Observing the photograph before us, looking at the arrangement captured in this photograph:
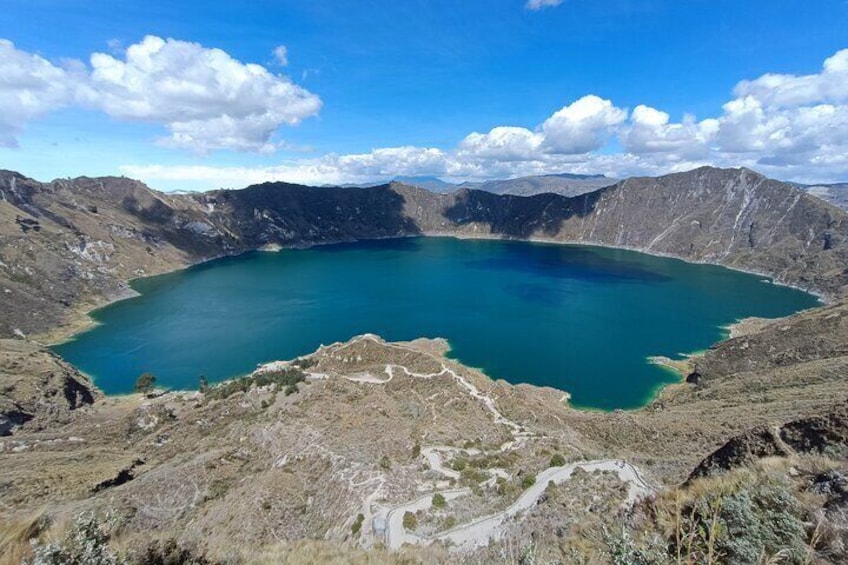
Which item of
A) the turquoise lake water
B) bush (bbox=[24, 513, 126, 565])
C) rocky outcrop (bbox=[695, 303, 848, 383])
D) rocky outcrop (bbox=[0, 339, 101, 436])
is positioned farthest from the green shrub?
rocky outcrop (bbox=[0, 339, 101, 436])

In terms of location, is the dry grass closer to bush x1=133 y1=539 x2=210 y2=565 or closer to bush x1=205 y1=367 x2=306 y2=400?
bush x1=133 y1=539 x2=210 y2=565

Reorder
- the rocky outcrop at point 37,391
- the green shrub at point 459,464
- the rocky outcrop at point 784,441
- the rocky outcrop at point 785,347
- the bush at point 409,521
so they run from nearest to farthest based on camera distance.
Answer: the rocky outcrop at point 784,441, the bush at point 409,521, the green shrub at point 459,464, the rocky outcrop at point 37,391, the rocky outcrop at point 785,347

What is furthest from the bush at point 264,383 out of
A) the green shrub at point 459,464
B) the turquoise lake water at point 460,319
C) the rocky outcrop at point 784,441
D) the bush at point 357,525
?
the rocky outcrop at point 784,441

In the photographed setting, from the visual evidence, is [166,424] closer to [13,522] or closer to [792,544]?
[13,522]

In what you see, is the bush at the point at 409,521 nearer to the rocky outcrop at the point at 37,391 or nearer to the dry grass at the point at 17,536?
the dry grass at the point at 17,536

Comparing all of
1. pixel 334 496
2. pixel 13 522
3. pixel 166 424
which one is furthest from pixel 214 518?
pixel 166 424
